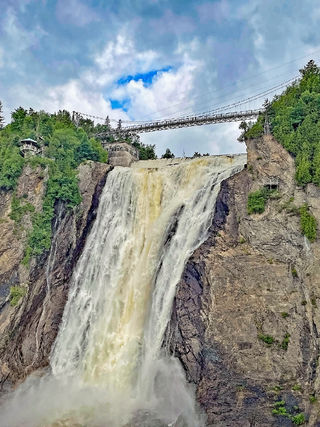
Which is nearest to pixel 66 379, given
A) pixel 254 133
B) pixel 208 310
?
pixel 208 310

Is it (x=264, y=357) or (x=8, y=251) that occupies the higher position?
(x=8, y=251)

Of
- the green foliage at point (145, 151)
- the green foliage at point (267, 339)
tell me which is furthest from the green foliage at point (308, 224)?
the green foliage at point (145, 151)

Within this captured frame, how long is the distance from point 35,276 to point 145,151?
88.8 ft

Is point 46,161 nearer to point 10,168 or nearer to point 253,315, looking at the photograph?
point 10,168

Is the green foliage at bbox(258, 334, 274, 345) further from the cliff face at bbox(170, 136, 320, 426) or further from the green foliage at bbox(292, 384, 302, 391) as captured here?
the green foliage at bbox(292, 384, 302, 391)

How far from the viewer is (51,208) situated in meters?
33.2

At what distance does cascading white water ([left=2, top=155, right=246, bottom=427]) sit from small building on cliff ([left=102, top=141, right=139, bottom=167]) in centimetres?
1238

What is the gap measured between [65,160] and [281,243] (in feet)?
67.5

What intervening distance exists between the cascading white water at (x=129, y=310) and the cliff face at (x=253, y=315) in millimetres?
1128

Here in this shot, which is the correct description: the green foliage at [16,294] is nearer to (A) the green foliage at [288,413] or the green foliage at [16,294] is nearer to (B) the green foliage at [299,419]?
(A) the green foliage at [288,413]

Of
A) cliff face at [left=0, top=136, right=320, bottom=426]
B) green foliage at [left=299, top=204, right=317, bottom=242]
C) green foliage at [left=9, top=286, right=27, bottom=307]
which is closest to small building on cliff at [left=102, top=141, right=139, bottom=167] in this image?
cliff face at [left=0, top=136, right=320, bottom=426]

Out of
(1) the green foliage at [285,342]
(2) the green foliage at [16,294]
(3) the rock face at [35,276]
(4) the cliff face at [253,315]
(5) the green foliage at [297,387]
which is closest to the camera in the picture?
(5) the green foliage at [297,387]

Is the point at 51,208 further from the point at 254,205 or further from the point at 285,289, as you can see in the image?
the point at 285,289

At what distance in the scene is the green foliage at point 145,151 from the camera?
52.8 metres
